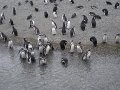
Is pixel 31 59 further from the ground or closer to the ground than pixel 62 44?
closer to the ground

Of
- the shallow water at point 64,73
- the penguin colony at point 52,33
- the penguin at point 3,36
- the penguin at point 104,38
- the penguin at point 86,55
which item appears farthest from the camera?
the penguin at point 3,36

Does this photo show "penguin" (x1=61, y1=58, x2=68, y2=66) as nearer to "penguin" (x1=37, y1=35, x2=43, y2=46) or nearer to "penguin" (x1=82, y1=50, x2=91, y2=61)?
"penguin" (x1=82, y1=50, x2=91, y2=61)

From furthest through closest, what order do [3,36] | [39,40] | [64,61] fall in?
[3,36] → [39,40] → [64,61]

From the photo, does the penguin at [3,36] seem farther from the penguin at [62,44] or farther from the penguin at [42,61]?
the penguin at [42,61]

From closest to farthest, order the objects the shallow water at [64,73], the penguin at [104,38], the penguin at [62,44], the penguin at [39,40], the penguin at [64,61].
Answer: the shallow water at [64,73] < the penguin at [64,61] < the penguin at [62,44] < the penguin at [104,38] < the penguin at [39,40]

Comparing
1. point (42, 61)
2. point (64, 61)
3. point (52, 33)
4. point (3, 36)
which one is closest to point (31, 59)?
point (42, 61)

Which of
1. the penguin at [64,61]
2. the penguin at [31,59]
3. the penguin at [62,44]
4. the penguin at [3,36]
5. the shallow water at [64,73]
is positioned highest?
the penguin at [3,36]

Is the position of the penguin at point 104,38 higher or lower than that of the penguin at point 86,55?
higher

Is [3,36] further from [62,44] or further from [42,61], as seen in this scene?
[42,61]

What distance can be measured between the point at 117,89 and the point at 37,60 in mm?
6740

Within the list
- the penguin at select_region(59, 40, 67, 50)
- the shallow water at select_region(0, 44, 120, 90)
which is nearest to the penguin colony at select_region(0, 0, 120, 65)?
the penguin at select_region(59, 40, 67, 50)

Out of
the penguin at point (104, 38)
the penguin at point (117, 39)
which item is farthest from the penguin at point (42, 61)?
the penguin at point (117, 39)

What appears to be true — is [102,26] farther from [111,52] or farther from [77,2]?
[77,2]

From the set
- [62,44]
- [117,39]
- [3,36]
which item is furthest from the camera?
[3,36]
